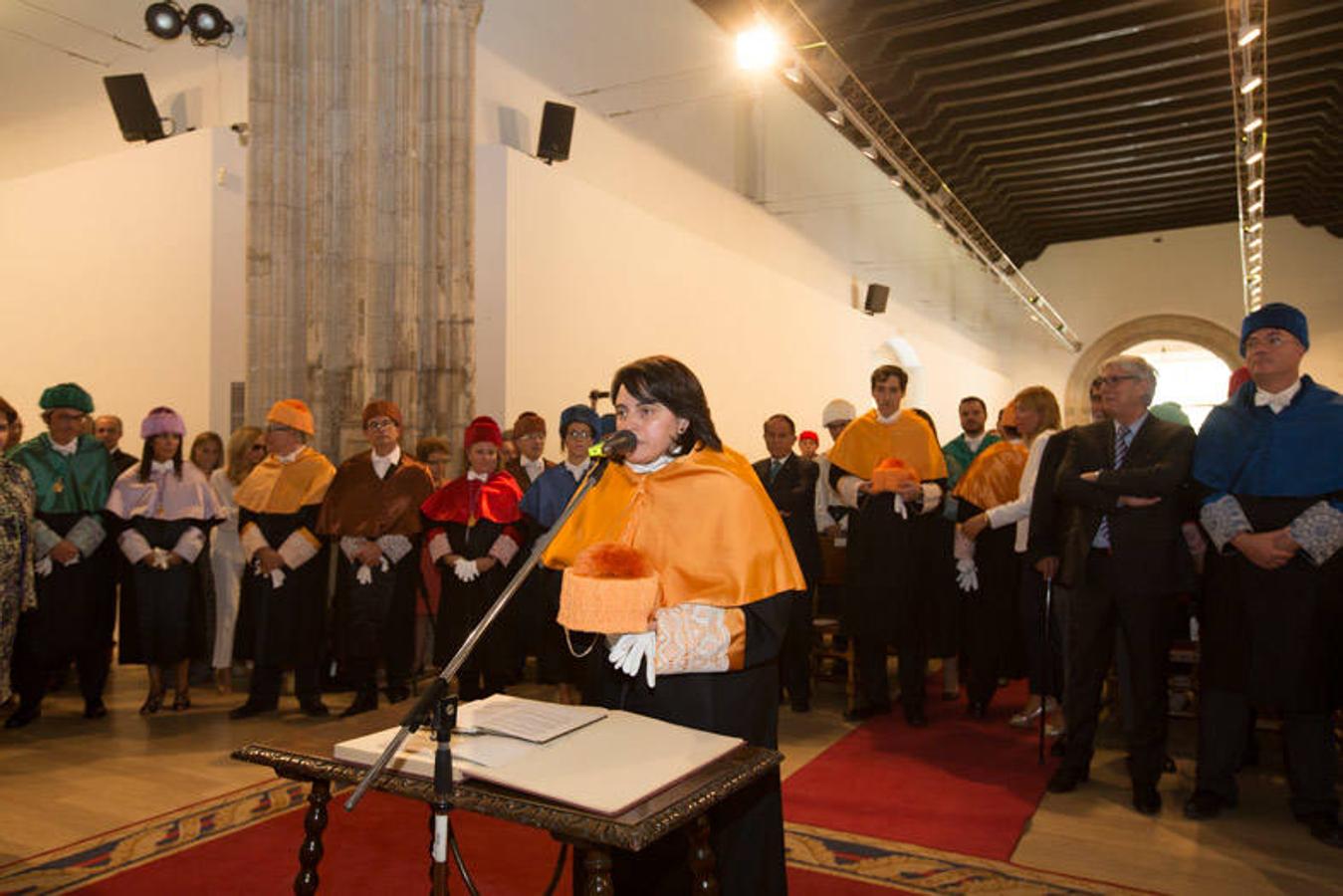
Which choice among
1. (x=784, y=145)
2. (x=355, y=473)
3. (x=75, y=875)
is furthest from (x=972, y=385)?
(x=75, y=875)

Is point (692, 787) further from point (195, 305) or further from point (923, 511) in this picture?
point (195, 305)

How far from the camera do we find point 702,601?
2125 mm

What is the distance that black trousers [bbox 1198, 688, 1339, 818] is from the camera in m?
3.56

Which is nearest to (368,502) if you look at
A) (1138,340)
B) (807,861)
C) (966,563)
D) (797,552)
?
(797,552)

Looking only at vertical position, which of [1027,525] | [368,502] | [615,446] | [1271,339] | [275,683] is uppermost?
[1271,339]

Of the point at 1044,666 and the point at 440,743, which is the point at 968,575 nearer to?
the point at 1044,666

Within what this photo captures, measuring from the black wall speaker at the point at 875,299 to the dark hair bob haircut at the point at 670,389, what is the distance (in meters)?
11.4

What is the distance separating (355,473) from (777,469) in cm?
227

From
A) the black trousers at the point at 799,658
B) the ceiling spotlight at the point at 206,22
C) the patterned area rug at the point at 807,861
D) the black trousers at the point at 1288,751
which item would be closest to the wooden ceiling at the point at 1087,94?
the ceiling spotlight at the point at 206,22

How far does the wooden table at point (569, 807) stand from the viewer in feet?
5.06

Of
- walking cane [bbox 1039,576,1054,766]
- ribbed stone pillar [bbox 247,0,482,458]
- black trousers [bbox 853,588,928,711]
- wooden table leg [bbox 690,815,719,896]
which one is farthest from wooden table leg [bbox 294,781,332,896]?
ribbed stone pillar [bbox 247,0,482,458]

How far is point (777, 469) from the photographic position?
573cm

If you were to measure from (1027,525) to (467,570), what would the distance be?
2.78 m

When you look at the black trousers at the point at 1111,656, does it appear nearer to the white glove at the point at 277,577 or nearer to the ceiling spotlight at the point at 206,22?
the white glove at the point at 277,577
